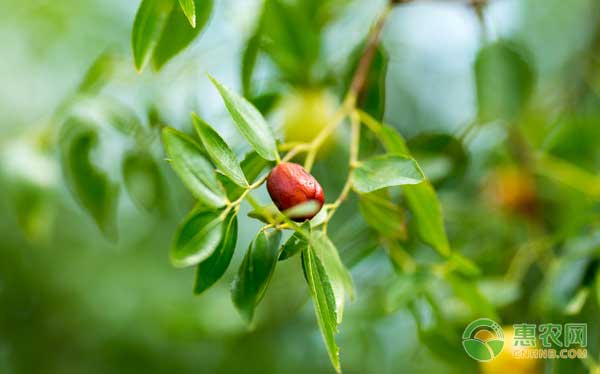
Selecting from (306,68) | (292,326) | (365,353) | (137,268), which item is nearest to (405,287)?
(306,68)

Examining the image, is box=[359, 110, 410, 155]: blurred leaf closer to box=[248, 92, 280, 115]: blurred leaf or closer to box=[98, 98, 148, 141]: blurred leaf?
box=[248, 92, 280, 115]: blurred leaf

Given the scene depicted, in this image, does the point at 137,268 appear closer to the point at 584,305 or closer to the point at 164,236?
the point at 164,236

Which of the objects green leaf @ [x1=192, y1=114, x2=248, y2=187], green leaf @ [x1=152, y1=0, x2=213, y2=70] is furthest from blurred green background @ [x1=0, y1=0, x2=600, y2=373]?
green leaf @ [x1=192, y1=114, x2=248, y2=187]

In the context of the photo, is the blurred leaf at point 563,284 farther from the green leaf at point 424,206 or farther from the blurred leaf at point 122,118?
the blurred leaf at point 122,118

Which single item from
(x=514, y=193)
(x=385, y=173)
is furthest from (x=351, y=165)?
(x=514, y=193)

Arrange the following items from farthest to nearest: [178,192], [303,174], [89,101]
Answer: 1. [178,192]
2. [89,101]
3. [303,174]

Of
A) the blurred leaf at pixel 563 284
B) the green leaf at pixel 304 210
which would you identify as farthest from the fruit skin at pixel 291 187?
the blurred leaf at pixel 563 284
